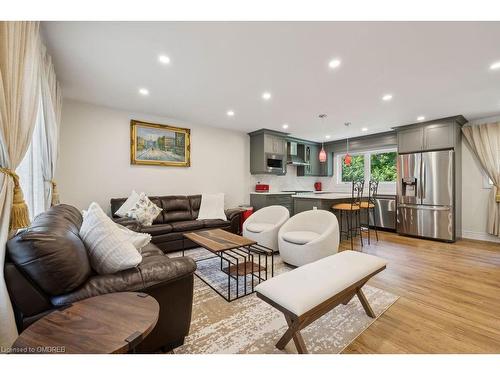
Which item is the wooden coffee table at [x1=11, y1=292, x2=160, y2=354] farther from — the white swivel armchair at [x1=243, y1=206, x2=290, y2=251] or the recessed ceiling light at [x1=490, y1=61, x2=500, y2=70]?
the recessed ceiling light at [x1=490, y1=61, x2=500, y2=70]

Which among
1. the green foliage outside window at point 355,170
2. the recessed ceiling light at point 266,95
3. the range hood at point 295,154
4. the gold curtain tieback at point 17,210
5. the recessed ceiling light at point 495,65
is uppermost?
the recessed ceiling light at point 266,95

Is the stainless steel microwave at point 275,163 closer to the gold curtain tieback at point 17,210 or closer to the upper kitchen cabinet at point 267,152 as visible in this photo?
the upper kitchen cabinet at point 267,152

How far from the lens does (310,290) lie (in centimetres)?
141

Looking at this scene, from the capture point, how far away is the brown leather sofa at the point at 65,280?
105 cm

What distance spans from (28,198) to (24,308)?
1.78 m

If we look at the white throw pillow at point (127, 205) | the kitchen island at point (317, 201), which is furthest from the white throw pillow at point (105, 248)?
the kitchen island at point (317, 201)

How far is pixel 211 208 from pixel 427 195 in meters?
4.51

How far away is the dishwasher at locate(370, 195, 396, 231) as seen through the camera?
17.3 ft

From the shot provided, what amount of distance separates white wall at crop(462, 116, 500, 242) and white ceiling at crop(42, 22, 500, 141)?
1.00 meters

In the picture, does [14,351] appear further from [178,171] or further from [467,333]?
[178,171]

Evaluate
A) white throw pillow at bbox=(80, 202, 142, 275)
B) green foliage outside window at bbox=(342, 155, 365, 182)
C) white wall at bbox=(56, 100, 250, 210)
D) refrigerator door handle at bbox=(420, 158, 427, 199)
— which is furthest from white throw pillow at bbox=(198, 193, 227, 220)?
refrigerator door handle at bbox=(420, 158, 427, 199)

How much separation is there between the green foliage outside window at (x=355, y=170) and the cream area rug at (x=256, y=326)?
475 cm

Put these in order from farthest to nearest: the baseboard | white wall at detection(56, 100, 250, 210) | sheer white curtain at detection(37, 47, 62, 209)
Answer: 1. the baseboard
2. white wall at detection(56, 100, 250, 210)
3. sheer white curtain at detection(37, 47, 62, 209)
